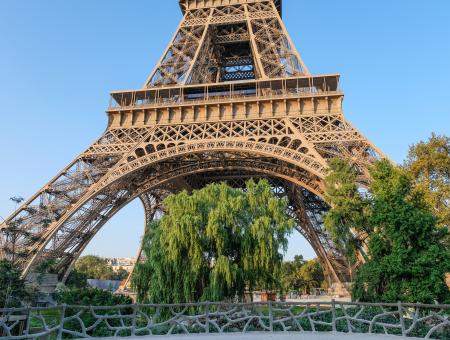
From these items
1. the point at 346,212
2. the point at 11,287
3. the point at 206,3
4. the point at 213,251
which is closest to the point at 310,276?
the point at 206,3

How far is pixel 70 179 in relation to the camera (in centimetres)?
1984

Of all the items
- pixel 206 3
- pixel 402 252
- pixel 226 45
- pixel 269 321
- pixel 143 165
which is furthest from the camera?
pixel 226 45

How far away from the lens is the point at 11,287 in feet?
49.3

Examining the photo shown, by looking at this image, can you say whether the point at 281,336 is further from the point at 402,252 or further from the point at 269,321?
the point at 402,252

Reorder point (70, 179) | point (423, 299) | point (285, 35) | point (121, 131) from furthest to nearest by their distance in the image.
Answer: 1. point (285, 35)
2. point (121, 131)
3. point (70, 179)
4. point (423, 299)

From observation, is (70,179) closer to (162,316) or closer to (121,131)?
(121,131)

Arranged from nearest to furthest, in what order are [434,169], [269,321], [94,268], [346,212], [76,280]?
[269,321]
[346,212]
[434,169]
[76,280]
[94,268]

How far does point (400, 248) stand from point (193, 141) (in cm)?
1186

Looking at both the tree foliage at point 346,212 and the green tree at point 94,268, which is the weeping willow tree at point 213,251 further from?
the green tree at point 94,268

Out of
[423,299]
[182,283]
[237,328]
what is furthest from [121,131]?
[423,299]

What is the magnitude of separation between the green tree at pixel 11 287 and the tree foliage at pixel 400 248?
44.5 ft

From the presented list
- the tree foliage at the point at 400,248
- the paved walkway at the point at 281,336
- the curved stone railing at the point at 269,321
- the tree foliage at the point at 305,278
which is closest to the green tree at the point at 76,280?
the tree foliage at the point at 305,278

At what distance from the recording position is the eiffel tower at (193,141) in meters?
18.4

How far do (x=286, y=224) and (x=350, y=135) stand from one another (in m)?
7.26
